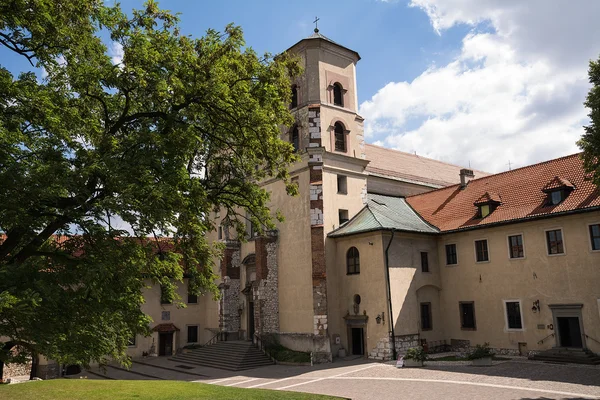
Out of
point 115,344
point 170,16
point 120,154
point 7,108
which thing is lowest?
point 115,344

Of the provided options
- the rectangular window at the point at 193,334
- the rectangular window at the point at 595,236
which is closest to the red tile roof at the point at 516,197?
the rectangular window at the point at 595,236

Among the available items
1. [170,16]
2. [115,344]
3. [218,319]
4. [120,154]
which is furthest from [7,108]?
[218,319]

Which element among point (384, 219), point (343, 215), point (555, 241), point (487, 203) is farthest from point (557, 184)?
point (343, 215)

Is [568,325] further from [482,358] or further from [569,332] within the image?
[482,358]

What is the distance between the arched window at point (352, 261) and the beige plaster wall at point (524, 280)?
5.38 m

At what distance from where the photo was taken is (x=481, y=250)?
27.5m

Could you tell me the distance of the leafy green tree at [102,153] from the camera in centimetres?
1005

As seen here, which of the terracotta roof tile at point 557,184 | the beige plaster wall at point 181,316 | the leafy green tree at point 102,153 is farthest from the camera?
the beige plaster wall at point 181,316

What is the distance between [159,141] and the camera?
1139cm

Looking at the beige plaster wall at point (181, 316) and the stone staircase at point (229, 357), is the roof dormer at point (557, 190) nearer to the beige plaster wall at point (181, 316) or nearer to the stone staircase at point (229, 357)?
the stone staircase at point (229, 357)

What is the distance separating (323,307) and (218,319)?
11.8m

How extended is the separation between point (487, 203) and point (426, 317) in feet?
24.3

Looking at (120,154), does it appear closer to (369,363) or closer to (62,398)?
(62,398)

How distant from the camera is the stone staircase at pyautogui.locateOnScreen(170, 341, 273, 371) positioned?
28.1 metres
